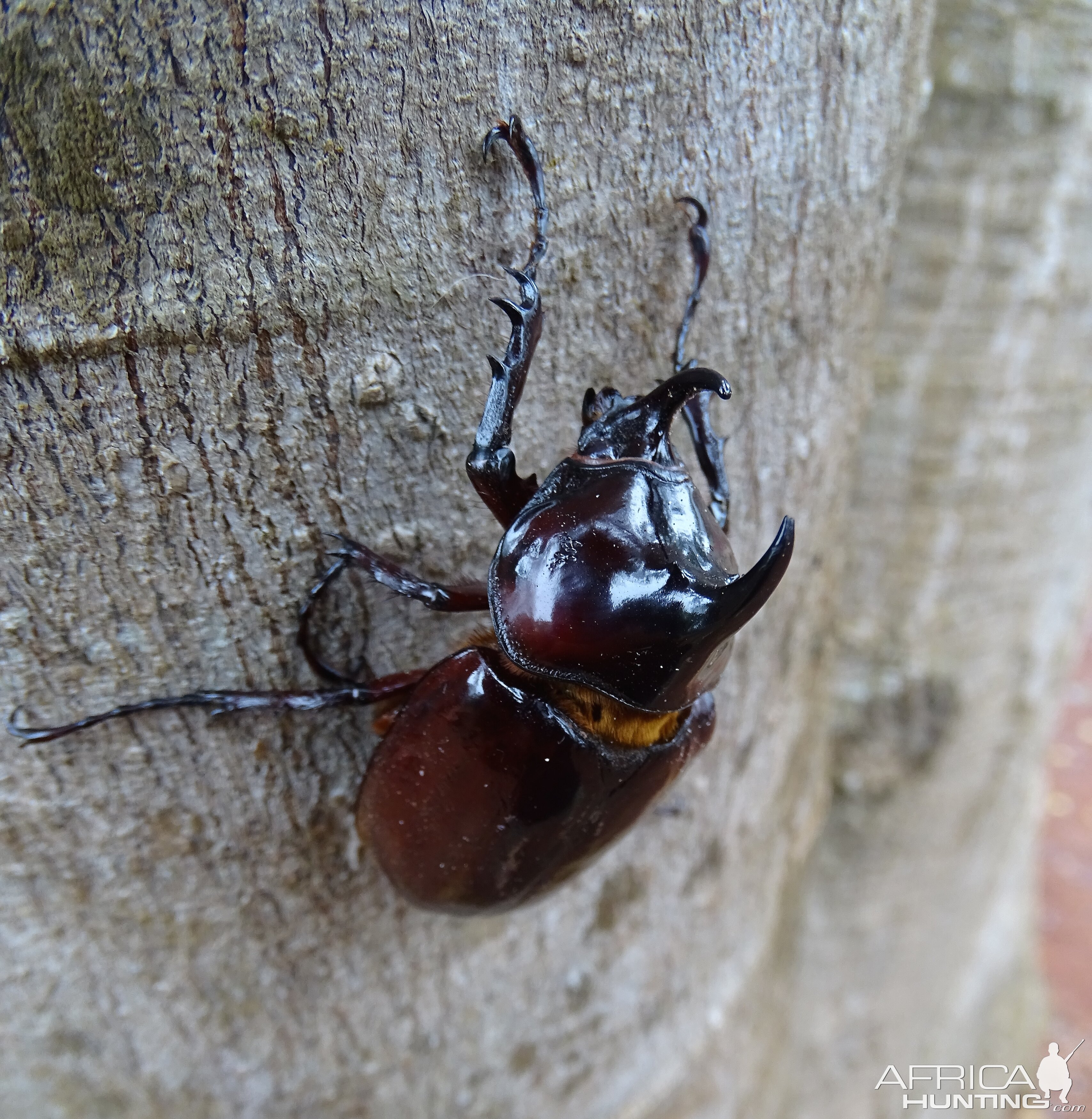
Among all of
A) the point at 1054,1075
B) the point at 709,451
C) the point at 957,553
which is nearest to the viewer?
the point at 709,451

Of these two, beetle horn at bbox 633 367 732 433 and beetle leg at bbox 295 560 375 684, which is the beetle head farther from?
beetle leg at bbox 295 560 375 684

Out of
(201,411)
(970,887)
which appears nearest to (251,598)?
(201,411)

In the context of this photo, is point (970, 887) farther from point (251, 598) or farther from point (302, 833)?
point (251, 598)

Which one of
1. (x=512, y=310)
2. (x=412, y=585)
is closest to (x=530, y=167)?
(x=512, y=310)

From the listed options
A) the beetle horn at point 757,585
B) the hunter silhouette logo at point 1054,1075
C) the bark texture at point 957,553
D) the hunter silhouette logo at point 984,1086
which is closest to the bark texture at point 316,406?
the beetle horn at point 757,585

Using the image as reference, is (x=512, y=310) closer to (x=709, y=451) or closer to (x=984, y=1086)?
(x=709, y=451)

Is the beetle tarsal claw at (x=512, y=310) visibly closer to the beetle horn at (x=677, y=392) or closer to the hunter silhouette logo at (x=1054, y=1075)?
the beetle horn at (x=677, y=392)
